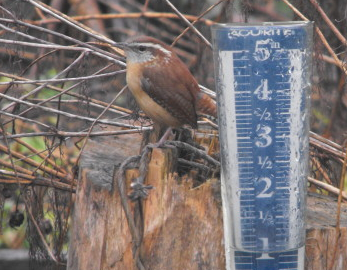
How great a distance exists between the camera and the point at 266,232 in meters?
2.18

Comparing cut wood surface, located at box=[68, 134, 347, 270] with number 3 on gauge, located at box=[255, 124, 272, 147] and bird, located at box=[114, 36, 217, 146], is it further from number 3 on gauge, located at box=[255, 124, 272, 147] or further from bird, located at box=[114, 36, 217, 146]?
bird, located at box=[114, 36, 217, 146]

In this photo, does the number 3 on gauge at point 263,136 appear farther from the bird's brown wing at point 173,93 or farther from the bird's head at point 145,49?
the bird's head at point 145,49

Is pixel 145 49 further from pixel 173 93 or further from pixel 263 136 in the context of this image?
pixel 263 136

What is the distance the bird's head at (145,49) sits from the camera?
3180 millimetres

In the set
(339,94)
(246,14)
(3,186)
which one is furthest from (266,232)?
(339,94)

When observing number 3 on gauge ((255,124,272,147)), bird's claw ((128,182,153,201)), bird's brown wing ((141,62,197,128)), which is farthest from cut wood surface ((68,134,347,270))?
bird's brown wing ((141,62,197,128))

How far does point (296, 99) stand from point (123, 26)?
503cm

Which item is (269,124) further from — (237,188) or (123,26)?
(123,26)

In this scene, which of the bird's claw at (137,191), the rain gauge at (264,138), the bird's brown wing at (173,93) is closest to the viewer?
the rain gauge at (264,138)

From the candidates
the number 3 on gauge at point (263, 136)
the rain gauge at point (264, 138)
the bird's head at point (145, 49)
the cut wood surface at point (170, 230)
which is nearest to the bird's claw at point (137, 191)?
the cut wood surface at point (170, 230)

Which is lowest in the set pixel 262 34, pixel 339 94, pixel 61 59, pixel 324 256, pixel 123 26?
pixel 324 256

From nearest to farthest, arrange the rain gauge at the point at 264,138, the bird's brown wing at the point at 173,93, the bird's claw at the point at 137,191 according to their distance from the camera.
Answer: the rain gauge at the point at 264,138 < the bird's claw at the point at 137,191 < the bird's brown wing at the point at 173,93

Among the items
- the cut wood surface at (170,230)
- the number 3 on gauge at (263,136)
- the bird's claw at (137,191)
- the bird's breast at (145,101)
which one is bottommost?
the cut wood surface at (170,230)

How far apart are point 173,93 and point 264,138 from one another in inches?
43.1
